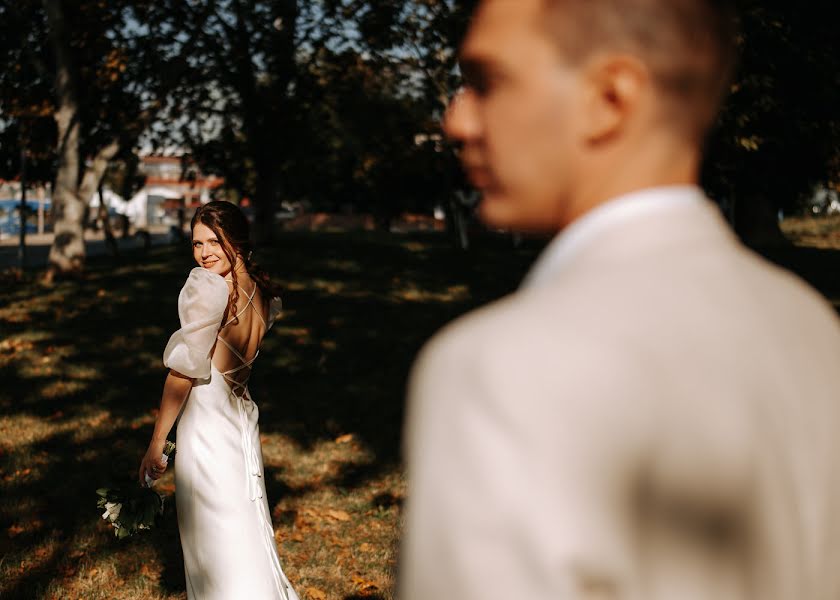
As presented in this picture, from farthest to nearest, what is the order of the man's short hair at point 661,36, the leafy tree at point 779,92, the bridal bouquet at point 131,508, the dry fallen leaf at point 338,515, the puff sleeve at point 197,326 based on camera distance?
the leafy tree at point 779,92
the dry fallen leaf at point 338,515
the bridal bouquet at point 131,508
the puff sleeve at point 197,326
the man's short hair at point 661,36

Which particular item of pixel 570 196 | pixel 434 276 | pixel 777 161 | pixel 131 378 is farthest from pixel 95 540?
pixel 777 161

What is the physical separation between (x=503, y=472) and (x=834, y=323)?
0.49 meters

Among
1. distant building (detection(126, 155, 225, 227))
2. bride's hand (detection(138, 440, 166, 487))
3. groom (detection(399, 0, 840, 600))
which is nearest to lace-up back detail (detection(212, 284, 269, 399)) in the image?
bride's hand (detection(138, 440, 166, 487))

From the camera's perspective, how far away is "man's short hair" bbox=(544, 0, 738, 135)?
906 millimetres

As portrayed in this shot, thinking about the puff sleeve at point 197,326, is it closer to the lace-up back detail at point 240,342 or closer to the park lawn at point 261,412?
the lace-up back detail at point 240,342

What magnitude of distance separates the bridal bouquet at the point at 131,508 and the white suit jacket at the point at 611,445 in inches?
161

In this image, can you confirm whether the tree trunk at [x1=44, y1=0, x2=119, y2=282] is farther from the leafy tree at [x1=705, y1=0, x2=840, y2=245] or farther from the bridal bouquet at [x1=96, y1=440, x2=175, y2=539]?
the bridal bouquet at [x1=96, y1=440, x2=175, y2=539]

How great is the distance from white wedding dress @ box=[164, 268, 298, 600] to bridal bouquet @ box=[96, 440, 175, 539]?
0.38 m

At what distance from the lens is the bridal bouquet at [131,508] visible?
4.74 m

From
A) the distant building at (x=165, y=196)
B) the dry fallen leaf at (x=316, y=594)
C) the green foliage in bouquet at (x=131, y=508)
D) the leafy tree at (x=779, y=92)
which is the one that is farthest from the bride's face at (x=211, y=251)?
the distant building at (x=165, y=196)

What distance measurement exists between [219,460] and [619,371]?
152 inches

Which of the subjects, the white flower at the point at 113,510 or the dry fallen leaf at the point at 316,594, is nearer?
the white flower at the point at 113,510

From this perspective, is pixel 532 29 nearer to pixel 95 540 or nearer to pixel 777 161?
pixel 95 540

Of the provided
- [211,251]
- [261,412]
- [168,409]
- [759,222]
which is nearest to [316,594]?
[168,409]
